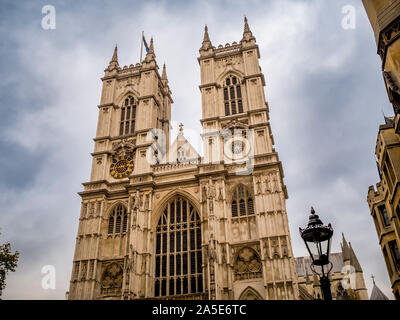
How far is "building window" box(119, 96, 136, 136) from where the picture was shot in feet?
123

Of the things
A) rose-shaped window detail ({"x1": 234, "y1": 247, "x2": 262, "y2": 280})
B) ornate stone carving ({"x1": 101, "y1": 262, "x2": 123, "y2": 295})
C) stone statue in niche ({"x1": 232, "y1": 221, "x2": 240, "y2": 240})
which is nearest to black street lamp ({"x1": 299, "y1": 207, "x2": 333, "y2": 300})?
rose-shaped window detail ({"x1": 234, "y1": 247, "x2": 262, "y2": 280})

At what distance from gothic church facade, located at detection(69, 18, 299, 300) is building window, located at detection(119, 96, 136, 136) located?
11 cm

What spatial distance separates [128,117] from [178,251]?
15813 mm

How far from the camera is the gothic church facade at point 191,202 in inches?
1073

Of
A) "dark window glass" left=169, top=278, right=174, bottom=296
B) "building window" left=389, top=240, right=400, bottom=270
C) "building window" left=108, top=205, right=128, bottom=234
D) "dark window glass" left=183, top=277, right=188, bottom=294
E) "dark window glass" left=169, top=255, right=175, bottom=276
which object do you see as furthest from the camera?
"building window" left=108, top=205, right=128, bottom=234

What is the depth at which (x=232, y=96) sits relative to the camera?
36.8 m

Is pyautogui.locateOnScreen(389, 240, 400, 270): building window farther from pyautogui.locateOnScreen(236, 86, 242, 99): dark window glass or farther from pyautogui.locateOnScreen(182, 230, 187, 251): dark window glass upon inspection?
pyautogui.locateOnScreen(236, 86, 242, 99): dark window glass

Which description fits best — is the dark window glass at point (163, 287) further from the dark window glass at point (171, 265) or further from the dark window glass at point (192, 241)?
the dark window glass at point (192, 241)

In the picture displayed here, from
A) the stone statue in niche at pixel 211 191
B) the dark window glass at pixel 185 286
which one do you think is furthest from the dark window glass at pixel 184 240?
the stone statue in niche at pixel 211 191

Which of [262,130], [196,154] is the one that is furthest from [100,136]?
[262,130]

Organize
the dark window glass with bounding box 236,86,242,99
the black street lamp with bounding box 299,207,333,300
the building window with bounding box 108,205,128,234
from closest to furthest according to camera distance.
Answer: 1. the black street lamp with bounding box 299,207,333,300
2. the building window with bounding box 108,205,128,234
3. the dark window glass with bounding box 236,86,242,99
